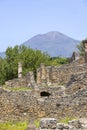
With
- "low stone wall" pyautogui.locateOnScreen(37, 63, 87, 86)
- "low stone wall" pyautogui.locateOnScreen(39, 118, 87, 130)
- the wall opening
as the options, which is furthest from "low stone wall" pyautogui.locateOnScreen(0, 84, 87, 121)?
"low stone wall" pyautogui.locateOnScreen(37, 63, 87, 86)

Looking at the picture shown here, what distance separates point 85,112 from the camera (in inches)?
1023

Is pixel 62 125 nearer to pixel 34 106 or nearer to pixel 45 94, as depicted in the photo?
pixel 34 106

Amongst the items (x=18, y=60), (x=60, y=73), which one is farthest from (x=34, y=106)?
(x=18, y=60)

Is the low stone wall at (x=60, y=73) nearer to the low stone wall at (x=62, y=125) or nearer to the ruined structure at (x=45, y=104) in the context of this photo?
the ruined structure at (x=45, y=104)

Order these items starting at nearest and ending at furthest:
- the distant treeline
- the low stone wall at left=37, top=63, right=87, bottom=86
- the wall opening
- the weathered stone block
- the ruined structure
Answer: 1. the weathered stone block
2. the ruined structure
3. the wall opening
4. the low stone wall at left=37, top=63, right=87, bottom=86
5. the distant treeline

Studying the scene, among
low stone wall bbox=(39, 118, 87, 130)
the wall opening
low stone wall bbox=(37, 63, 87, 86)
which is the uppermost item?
low stone wall bbox=(37, 63, 87, 86)

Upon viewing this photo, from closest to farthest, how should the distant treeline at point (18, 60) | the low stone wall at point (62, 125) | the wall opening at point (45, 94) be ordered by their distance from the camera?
the low stone wall at point (62, 125)
the wall opening at point (45, 94)
the distant treeline at point (18, 60)

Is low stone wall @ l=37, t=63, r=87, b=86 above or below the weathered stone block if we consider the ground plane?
above


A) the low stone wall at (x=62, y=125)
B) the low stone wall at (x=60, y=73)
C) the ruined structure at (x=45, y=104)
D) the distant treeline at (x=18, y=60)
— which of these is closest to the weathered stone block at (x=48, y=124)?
the low stone wall at (x=62, y=125)

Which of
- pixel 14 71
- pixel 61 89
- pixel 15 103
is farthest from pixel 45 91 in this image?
pixel 14 71

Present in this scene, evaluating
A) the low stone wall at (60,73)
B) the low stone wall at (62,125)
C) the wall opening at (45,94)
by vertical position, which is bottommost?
the wall opening at (45,94)

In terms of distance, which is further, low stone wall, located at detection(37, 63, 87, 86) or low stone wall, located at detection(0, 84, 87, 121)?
low stone wall, located at detection(37, 63, 87, 86)

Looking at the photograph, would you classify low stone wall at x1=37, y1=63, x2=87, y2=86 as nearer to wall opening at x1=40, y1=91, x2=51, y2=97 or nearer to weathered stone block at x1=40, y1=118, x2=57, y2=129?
wall opening at x1=40, y1=91, x2=51, y2=97

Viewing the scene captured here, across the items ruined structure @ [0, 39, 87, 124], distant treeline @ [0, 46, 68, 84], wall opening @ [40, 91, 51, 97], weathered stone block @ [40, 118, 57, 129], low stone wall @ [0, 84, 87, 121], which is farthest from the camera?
distant treeline @ [0, 46, 68, 84]
